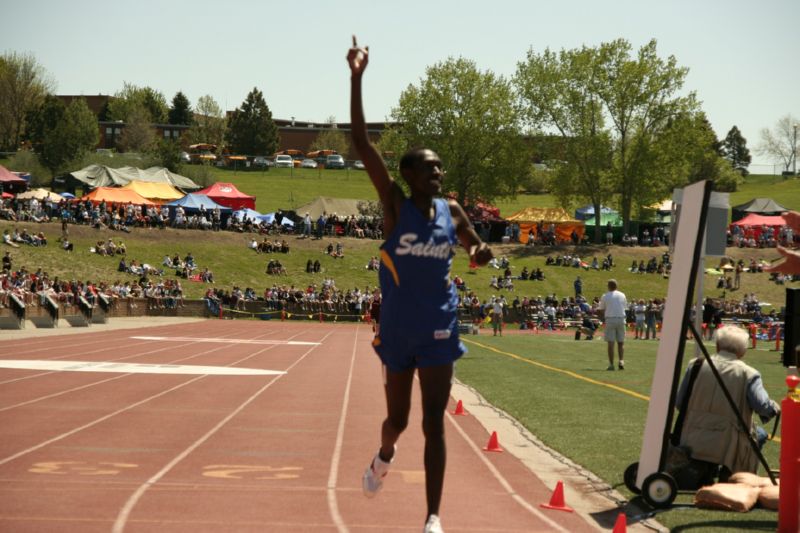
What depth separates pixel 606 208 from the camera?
85.1 m

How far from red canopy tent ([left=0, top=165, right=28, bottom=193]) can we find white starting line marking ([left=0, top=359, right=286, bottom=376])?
4623 cm

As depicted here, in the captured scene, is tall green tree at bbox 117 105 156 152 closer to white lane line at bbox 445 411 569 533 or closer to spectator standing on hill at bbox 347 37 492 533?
white lane line at bbox 445 411 569 533

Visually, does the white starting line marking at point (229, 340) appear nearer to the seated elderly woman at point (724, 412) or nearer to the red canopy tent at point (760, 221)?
the seated elderly woman at point (724, 412)

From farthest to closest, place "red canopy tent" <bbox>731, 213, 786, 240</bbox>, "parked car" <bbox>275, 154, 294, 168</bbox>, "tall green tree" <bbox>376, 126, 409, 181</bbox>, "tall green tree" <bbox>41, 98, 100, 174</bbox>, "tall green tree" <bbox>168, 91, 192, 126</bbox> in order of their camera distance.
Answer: "tall green tree" <bbox>168, 91, 192, 126</bbox>, "parked car" <bbox>275, 154, 294, 168</bbox>, "tall green tree" <bbox>41, 98, 100, 174</bbox>, "tall green tree" <bbox>376, 126, 409, 181</bbox>, "red canopy tent" <bbox>731, 213, 786, 240</bbox>

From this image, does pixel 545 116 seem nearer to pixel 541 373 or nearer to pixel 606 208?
pixel 606 208

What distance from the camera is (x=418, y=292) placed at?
207 inches

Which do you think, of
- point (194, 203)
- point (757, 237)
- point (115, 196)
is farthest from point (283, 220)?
point (757, 237)

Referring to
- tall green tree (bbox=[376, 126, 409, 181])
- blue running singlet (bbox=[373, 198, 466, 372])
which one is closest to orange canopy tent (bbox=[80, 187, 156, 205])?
tall green tree (bbox=[376, 126, 409, 181])

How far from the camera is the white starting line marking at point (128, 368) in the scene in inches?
685

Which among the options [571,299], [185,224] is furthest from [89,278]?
[571,299]

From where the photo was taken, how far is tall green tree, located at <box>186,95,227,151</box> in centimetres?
13700

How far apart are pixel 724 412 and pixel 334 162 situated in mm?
115924

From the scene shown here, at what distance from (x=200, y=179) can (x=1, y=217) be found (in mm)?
→ 46986

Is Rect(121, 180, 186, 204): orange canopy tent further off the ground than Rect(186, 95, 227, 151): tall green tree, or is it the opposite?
Rect(186, 95, 227, 151): tall green tree
